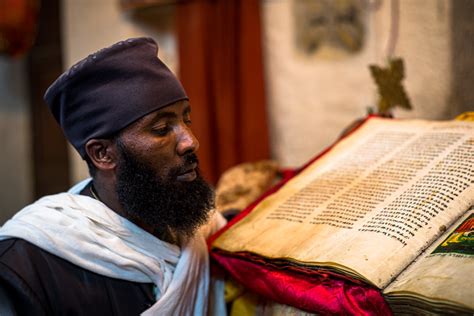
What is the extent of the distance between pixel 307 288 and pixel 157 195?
0.40 metres

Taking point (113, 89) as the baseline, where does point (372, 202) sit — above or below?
below

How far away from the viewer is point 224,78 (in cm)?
252

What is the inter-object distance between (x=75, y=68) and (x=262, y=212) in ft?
1.76

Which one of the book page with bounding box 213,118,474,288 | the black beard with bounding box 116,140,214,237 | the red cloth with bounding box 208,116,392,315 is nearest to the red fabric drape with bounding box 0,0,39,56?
the black beard with bounding box 116,140,214,237

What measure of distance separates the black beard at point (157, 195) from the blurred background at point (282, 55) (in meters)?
0.97

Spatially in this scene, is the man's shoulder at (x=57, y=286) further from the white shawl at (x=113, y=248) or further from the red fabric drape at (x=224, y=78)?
the red fabric drape at (x=224, y=78)

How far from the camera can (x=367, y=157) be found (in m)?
1.28

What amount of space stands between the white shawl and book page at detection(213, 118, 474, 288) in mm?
119

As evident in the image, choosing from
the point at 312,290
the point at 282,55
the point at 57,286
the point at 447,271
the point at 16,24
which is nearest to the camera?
the point at 447,271

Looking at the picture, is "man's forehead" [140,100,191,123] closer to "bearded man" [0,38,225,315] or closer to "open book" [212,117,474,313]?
"bearded man" [0,38,225,315]

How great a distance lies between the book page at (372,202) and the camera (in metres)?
0.97

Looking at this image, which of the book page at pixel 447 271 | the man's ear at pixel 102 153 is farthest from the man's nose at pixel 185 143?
the book page at pixel 447 271

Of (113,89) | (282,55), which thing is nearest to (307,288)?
(113,89)

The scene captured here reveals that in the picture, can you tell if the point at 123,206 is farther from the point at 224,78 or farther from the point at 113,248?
the point at 224,78
